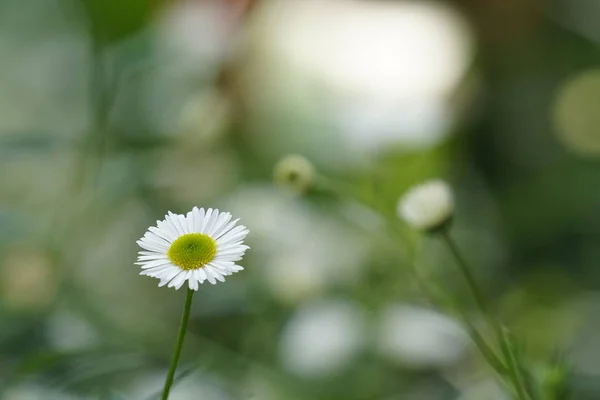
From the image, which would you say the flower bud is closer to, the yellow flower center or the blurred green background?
the blurred green background

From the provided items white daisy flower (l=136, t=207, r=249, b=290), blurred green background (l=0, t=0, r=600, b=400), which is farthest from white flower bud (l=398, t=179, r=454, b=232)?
white daisy flower (l=136, t=207, r=249, b=290)

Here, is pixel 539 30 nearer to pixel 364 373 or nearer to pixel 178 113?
pixel 178 113

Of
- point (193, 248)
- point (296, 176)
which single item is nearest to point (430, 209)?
point (296, 176)

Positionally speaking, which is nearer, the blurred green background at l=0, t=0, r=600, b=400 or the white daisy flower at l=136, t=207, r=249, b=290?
the white daisy flower at l=136, t=207, r=249, b=290

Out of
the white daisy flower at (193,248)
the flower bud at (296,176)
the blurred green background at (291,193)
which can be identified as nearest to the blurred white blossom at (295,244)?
the blurred green background at (291,193)

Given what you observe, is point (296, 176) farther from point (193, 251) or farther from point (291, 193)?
point (193, 251)

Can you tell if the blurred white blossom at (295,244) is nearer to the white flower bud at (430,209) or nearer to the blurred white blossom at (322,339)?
the blurred white blossom at (322,339)

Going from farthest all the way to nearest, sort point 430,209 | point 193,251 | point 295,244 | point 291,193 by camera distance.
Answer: point 295,244 < point 291,193 < point 430,209 < point 193,251
